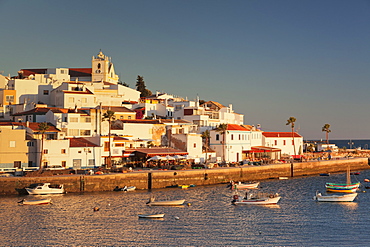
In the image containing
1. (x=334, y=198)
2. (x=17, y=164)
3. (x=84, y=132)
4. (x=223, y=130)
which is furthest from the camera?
(x=223, y=130)

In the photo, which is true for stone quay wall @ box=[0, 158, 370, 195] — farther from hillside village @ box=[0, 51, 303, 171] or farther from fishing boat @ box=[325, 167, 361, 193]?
fishing boat @ box=[325, 167, 361, 193]

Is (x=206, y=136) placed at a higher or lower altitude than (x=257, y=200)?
higher

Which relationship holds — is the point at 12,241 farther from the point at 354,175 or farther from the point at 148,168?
the point at 354,175

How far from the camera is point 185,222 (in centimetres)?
4788

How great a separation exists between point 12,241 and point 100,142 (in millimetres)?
38901

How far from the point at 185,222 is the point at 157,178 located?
23717mm

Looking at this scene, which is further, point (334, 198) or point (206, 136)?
point (206, 136)

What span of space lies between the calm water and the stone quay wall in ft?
9.58

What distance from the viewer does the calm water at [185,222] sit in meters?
41.0

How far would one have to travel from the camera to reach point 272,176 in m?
87.8

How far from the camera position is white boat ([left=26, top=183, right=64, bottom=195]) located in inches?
2467

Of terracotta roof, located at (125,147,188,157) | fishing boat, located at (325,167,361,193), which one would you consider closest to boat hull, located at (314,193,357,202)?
fishing boat, located at (325,167,361,193)

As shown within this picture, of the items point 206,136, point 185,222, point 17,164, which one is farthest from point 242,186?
point 17,164

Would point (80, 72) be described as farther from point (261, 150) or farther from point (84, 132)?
point (261, 150)
